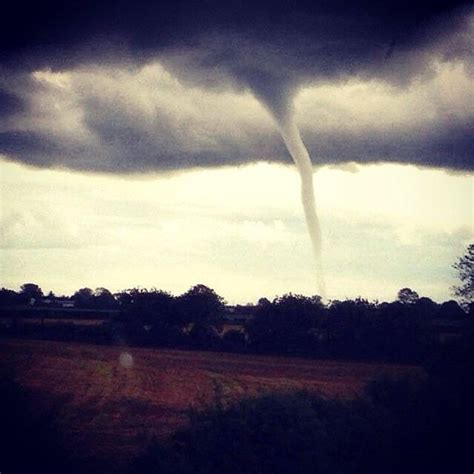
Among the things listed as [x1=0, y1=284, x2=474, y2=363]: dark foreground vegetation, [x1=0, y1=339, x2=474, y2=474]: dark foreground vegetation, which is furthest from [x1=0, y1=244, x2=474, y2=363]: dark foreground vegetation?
[x1=0, y1=339, x2=474, y2=474]: dark foreground vegetation

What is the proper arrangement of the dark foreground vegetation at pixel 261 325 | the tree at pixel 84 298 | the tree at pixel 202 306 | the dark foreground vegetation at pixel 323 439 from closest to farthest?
the dark foreground vegetation at pixel 323 439
the dark foreground vegetation at pixel 261 325
the tree at pixel 202 306
the tree at pixel 84 298

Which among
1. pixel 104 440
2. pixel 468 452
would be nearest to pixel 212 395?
pixel 104 440

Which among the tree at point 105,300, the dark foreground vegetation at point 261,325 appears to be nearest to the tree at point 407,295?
the dark foreground vegetation at point 261,325

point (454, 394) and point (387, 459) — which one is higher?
point (454, 394)

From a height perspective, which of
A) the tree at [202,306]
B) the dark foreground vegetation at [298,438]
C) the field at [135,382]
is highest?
the tree at [202,306]

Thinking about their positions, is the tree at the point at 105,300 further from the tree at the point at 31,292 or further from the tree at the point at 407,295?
the tree at the point at 407,295

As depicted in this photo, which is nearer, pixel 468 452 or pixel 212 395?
pixel 468 452

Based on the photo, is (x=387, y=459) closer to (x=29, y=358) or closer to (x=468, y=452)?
(x=468, y=452)
